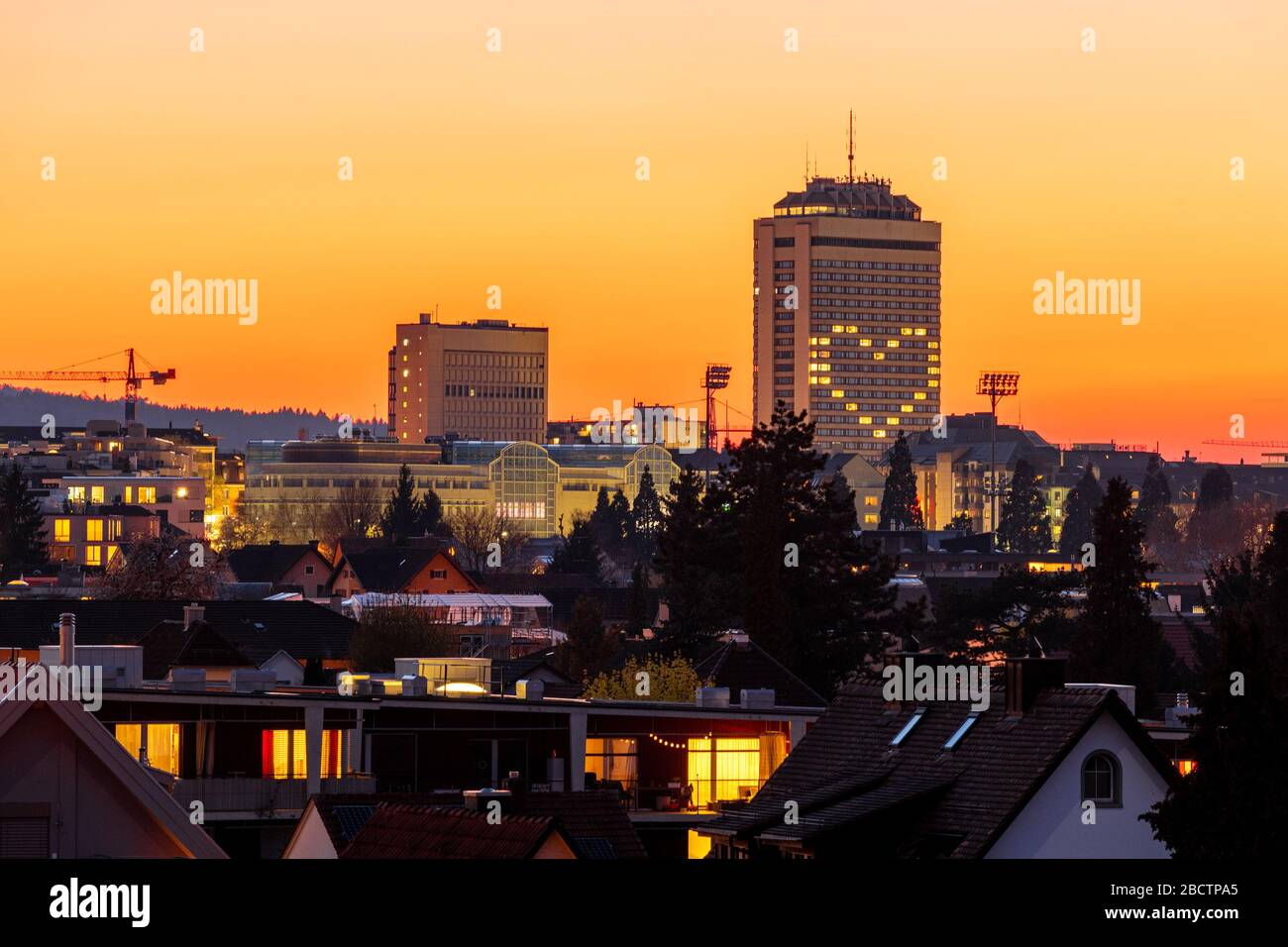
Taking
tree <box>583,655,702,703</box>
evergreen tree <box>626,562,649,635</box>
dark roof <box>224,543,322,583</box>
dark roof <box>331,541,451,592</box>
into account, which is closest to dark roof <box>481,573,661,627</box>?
evergreen tree <box>626,562,649,635</box>

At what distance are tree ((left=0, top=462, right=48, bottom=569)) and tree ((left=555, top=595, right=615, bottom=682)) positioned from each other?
92.9m

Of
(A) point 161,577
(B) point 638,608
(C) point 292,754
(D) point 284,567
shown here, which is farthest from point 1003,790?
(D) point 284,567

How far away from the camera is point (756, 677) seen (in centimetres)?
6506

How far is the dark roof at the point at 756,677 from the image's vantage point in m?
62.7

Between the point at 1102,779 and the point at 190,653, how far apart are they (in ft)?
130

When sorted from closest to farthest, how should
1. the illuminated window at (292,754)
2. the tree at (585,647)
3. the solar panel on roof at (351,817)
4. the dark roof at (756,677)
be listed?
the solar panel on roof at (351,817) < the illuminated window at (292,754) < the dark roof at (756,677) < the tree at (585,647)

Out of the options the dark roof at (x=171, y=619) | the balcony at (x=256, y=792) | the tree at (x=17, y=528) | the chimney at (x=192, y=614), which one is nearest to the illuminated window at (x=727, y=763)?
the balcony at (x=256, y=792)

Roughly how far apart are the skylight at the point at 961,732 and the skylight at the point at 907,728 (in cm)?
145

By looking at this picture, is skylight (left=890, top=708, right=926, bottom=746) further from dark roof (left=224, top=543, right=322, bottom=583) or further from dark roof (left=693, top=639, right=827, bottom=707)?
dark roof (left=224, top=543, right=322, bottom=583)

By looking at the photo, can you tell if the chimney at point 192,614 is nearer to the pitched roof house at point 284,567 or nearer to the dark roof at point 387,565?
the dark roof at point 387,565

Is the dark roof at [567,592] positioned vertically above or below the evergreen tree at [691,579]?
below

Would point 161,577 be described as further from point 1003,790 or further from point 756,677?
point 1003,790
